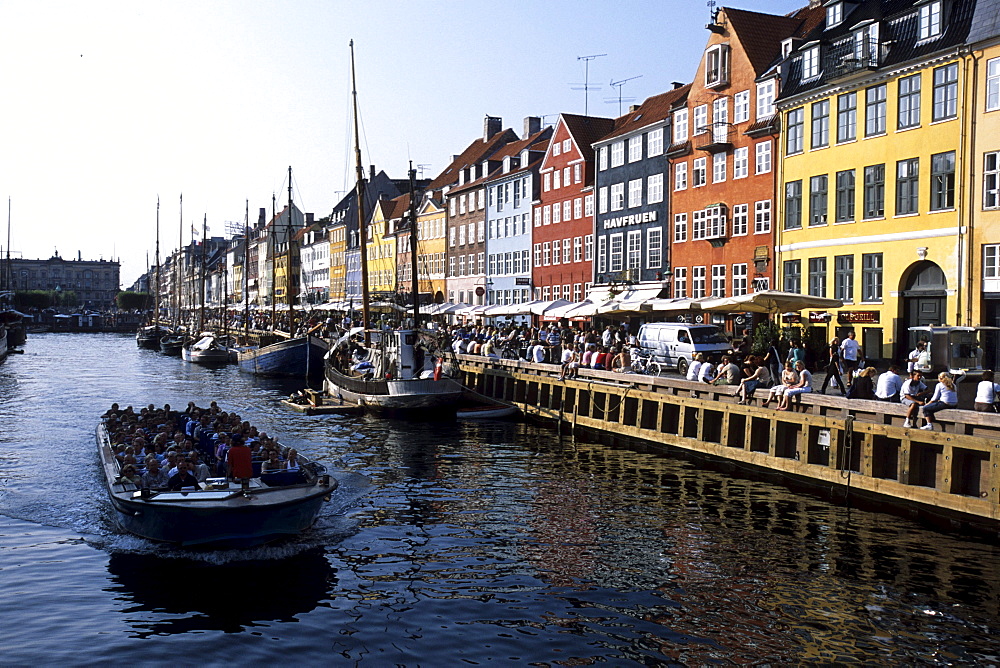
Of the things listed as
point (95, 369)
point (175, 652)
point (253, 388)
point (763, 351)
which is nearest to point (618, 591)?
point (175, 652)

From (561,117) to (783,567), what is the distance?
169ft

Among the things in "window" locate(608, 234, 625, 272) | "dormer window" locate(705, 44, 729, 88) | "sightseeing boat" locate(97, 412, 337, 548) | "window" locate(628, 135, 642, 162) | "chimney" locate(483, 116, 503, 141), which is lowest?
"sightseeing boat" locate(97, 412, 337, 548)

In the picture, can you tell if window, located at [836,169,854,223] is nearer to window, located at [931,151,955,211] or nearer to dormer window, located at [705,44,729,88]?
window, located at [931,151,955,211]

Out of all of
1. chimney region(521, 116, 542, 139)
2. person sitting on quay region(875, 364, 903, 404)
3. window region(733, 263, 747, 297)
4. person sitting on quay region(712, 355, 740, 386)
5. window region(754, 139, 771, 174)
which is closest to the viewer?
person sitting on quay region(875, 364, 903, 404)

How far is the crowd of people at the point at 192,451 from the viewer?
1858cm

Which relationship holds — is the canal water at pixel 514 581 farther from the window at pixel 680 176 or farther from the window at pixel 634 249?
the window at pixel 634 249

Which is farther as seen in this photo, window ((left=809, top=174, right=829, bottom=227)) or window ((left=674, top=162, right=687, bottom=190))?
window ((left=674, top=162, right=687, bottom=190))

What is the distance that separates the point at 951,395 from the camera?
67.9 feet

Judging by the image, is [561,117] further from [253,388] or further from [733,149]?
[253,388]

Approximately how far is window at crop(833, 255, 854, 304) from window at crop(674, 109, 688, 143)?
1425 cm

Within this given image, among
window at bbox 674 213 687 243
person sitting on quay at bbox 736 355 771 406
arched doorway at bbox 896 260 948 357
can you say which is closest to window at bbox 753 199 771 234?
window at bbox 674 213 687 243

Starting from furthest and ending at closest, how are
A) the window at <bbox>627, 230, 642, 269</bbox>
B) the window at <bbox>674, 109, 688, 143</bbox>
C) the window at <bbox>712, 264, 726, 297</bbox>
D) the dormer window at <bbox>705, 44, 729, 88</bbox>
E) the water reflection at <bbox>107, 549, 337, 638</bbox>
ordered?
the window at <bbox>627, 230, 642, 269</bbox>, the window at <bbox>674, 109, 688, 143</bbox>, the dormer window at <bbox>705, 44, 729, 88</bbox>, the window at <bbox>712, 264, 726, 297</bbox>, the water reflection at <bbox>107, 549, 337, 638</bbox>

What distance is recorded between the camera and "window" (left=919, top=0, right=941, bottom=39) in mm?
35688

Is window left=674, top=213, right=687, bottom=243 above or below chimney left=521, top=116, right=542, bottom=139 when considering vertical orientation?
below
